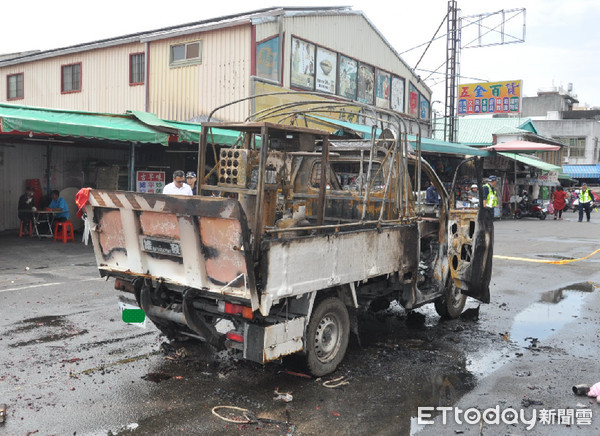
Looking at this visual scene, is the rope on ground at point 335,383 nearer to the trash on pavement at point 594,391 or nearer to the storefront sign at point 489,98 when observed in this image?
the trash on pavement at point 594,391

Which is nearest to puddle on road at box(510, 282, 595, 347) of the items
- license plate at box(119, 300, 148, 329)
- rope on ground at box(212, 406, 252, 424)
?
rope on ground at box(212, 406, 252, 424)

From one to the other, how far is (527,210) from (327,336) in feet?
91.6

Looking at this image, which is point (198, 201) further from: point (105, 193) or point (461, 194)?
point (461, 194)

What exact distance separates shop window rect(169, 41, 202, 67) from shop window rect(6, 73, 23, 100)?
9.38 m

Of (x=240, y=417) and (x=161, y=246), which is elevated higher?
(x=161, y=246)

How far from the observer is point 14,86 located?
81.8 ft

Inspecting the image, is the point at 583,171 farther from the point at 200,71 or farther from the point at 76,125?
the point at 76,125

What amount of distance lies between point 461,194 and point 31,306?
20.5m

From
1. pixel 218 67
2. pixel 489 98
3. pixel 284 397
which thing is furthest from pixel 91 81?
pixel 489 98

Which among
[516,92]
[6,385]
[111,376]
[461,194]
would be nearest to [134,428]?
[111,376]

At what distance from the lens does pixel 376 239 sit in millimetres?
5883

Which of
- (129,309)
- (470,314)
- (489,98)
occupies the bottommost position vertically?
(470,314)

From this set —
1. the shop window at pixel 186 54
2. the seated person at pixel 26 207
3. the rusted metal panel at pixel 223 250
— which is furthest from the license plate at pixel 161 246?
the shop window at pixel 186 54

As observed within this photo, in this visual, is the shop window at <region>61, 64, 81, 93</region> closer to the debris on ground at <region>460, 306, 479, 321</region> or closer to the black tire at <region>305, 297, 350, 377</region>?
the debris on ground at <region>460, 306, 479, 321</region>
